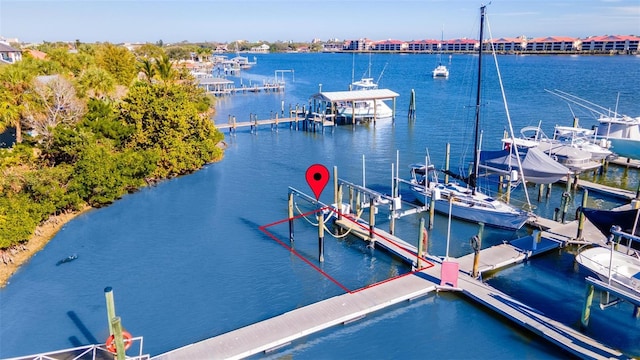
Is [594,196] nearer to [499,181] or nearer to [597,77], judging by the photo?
[499,181]

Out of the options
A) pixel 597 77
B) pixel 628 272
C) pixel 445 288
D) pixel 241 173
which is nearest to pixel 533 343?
pixel 445 288

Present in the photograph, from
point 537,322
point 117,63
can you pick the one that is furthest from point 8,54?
point 537,322

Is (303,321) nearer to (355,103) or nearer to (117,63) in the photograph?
(355,103)

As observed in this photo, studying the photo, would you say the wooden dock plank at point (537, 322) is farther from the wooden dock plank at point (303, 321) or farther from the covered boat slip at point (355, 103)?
the covered boat slip at point (355, 103)

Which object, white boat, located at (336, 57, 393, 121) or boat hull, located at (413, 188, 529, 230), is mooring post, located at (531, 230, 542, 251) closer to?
boat hull, located at (413, 188, 529, 230)

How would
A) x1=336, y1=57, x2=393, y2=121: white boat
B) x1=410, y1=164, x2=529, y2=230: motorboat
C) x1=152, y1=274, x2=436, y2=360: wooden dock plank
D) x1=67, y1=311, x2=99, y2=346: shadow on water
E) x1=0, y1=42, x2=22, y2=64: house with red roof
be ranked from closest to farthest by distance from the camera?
x1=152, y1=274, x2=436, y2=360: wooden dock plank
x1=67, y1=311, x2=99, y2=346: shadow on water
x1=410, y1=164, x2=529, y2=230: motorboat
x1=336, y1=57, x2=393, y2=121: white boat
x1=0, y1=42, x2=22, y2=64: house with red roof

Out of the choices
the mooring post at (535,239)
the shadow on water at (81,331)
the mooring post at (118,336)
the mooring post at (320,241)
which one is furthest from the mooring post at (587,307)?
the shadow on water at (81,331)

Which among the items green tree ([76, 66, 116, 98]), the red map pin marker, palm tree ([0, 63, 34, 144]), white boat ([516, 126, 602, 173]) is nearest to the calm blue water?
the red map pin marker
